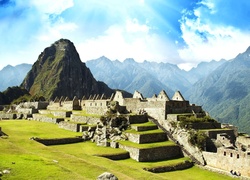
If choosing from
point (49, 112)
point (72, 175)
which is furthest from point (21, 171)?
point (49, 112)

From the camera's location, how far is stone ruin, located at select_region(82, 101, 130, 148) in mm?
38500

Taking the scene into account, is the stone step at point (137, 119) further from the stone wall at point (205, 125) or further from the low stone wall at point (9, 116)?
the low stone wall at point (9, 116)

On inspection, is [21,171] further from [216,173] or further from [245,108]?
[245,108]

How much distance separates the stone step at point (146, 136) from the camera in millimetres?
36656

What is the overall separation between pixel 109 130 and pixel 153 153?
7813 millimetres

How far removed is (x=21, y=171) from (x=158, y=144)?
21.4 metres

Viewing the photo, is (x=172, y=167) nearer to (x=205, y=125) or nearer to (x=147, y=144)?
(x=147, y=144)

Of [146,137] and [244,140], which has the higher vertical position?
[146,137]

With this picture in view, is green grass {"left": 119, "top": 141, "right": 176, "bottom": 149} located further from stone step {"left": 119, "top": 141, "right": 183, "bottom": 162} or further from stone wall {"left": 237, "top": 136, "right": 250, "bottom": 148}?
stone wall {"left": 237, "top": 136, "right": 250, "bottom": 148}

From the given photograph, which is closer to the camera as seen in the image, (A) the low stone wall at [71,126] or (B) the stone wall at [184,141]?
(B) the stone wall at [184,141]

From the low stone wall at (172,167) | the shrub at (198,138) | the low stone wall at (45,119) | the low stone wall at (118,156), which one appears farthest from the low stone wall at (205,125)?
the low stone wall at (45,119)

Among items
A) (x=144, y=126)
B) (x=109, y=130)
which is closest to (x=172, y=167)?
(x=144, y=126)

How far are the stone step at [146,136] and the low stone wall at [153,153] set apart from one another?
6.76 feet

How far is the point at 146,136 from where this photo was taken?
37062 millimetres
